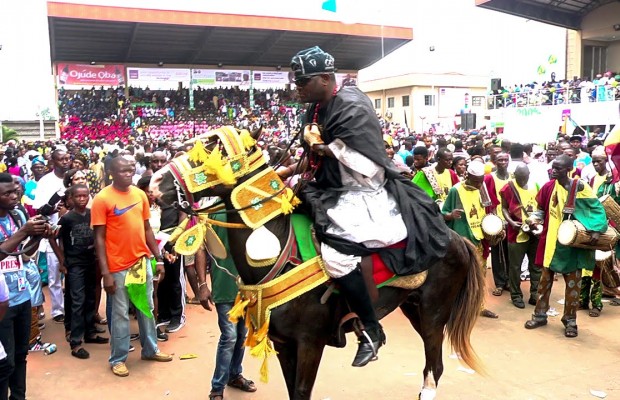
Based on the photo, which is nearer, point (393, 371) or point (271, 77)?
point (393, 371)

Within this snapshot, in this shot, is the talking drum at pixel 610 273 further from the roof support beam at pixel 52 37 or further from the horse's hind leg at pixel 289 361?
the roof support beam at pixel 52 37

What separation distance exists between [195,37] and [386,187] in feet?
101

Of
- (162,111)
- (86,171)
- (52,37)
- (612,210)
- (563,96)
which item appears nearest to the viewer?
(612,210)

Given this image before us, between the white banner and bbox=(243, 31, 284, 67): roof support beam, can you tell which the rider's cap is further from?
the white banner

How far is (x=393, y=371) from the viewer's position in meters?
5.15

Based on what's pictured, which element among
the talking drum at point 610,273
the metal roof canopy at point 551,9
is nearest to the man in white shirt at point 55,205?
the talking drum at point 610,273

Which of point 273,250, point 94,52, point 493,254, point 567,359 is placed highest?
point 94,52

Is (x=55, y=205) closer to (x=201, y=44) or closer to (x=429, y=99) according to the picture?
(x=201, y=44)

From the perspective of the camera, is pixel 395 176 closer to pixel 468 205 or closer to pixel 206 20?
pixel 468 205

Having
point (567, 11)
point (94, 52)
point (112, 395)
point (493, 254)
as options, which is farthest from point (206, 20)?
point (112, 395)

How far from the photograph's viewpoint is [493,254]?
314 inches

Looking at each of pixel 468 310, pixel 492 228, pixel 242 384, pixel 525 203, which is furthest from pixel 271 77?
pixel 468 310

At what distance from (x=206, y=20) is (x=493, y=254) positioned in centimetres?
2613

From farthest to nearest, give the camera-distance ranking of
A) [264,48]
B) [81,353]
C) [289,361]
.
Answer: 1. [264,48]
2. [81,353]
3. [289,361]
